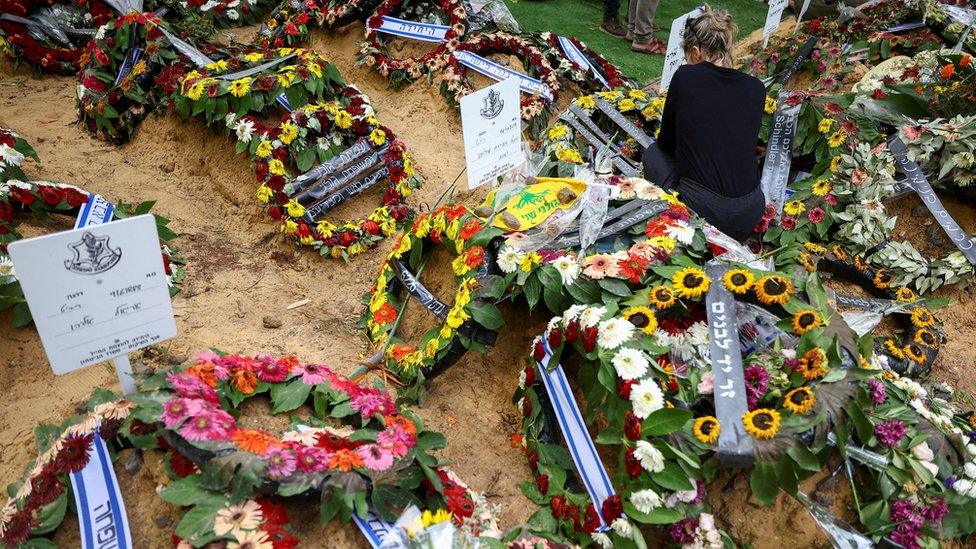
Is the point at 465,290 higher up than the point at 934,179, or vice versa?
the point at 465,290

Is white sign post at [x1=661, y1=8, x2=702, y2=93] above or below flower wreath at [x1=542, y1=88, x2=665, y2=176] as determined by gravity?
above

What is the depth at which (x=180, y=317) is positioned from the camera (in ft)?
12.3

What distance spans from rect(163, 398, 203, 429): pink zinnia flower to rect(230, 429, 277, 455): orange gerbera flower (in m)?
0.16

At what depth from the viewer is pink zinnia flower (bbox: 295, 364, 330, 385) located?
2.76 metres

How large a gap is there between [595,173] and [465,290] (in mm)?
1182

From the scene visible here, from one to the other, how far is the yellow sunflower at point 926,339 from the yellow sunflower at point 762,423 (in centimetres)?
195

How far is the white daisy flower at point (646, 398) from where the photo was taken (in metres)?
2.59

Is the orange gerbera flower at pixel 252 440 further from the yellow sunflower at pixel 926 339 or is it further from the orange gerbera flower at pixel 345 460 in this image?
the yellow sunflower at pixel 926 339

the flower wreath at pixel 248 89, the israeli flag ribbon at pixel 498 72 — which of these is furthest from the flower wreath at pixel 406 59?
the flower wreath at pixel 248 89

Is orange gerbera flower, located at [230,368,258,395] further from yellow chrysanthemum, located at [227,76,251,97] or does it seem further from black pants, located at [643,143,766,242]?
yellow chrysanthemum, located at [227,76,251,97]

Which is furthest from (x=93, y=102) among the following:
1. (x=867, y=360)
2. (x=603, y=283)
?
(x=867, y=360)

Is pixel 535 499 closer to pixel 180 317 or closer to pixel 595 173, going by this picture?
pixel 595 173

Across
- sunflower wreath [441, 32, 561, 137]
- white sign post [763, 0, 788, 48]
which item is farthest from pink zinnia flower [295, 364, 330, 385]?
white sign post [763, 0, 788, 48]

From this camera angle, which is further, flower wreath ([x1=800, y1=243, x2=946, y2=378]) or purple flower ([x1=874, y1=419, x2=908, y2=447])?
flower wreath ([x1=800, y1=243, x2=946, y2=378])
